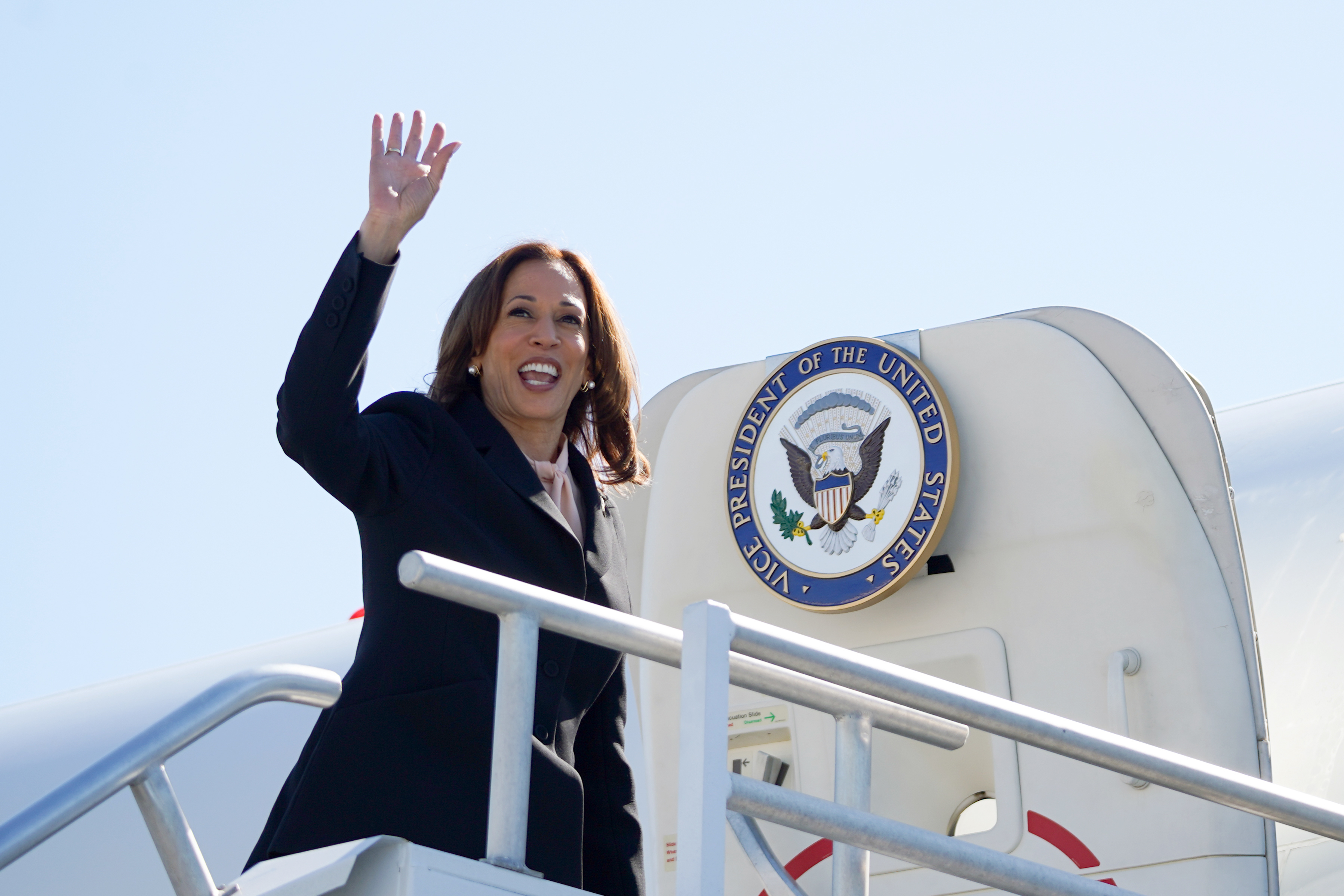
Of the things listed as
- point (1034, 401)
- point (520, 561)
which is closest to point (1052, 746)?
point (520, 561)

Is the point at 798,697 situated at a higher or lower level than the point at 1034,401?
lower

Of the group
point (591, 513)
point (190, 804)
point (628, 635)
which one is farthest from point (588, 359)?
point (190, 804)

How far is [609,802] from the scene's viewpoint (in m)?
2.78

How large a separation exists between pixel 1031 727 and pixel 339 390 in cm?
117

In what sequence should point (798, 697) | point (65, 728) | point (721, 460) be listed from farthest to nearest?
point (65, 728) < point (721, 460) < point (798, 697)

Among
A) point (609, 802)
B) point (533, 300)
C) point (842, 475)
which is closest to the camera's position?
point (609, 802)

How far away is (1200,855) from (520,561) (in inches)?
98.6

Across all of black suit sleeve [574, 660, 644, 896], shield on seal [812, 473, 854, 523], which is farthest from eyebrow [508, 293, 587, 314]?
shield on seal [812, 473, 854, 523]

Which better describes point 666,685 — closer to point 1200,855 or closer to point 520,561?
point 1200,855

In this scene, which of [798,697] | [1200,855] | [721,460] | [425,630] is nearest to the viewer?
[798,697]

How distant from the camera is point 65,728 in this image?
9500 mm

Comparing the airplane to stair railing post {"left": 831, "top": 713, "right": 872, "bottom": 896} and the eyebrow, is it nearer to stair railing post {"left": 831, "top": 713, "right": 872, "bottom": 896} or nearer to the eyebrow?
the eyebrow

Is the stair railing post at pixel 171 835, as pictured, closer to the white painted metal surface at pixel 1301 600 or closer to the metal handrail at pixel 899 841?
the metal handrail at pixel 899 841

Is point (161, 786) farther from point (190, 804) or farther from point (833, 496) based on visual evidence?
point (190, 804)
